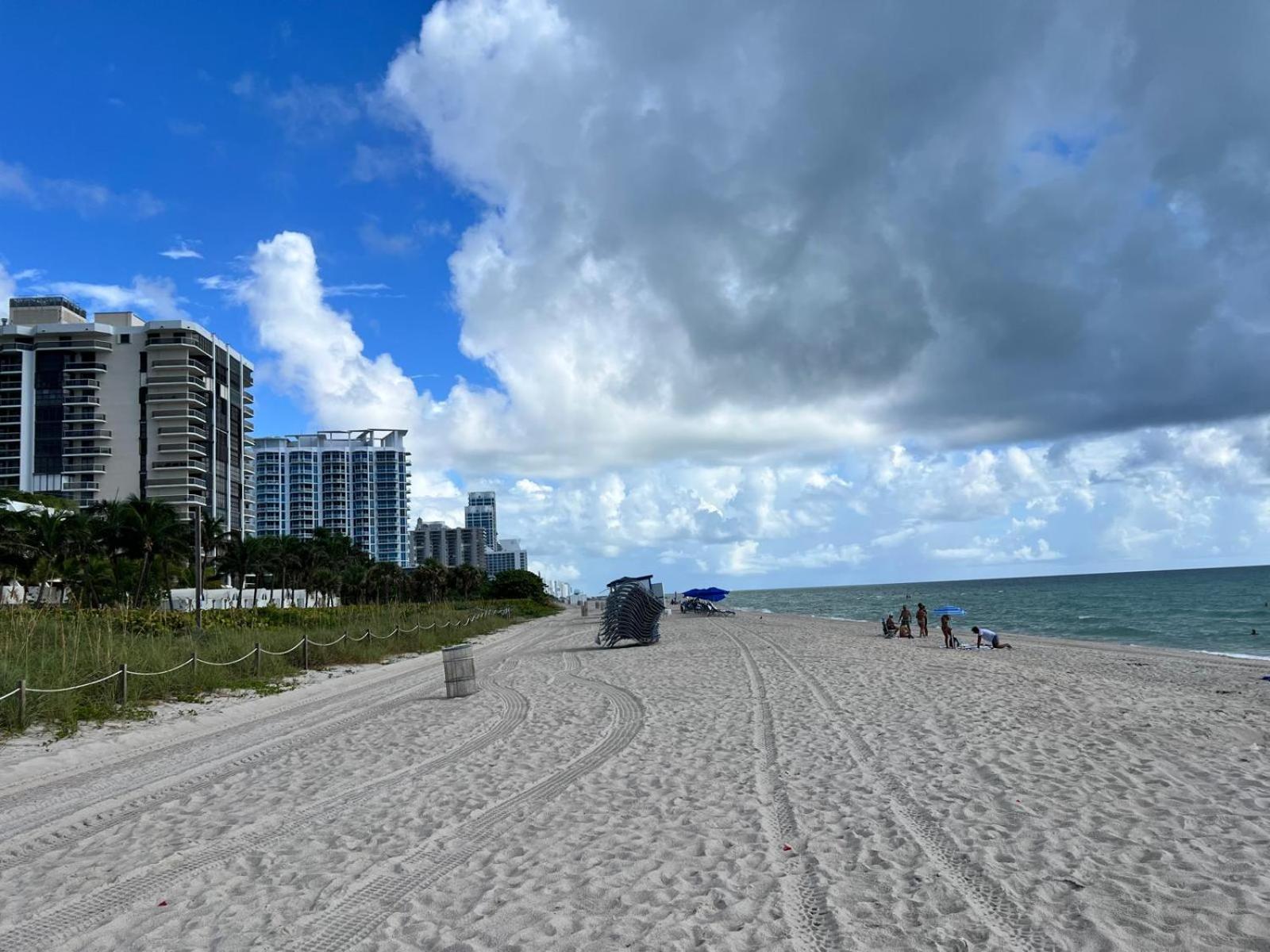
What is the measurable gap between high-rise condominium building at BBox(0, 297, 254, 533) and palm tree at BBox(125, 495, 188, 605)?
42.7 m

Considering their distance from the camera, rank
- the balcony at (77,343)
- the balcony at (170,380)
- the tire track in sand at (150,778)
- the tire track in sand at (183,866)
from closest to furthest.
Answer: the tire track in sand at (183,866)
the tire track in sand at (150,778)
the balcony at (77,343)
the balcony at (170,380)

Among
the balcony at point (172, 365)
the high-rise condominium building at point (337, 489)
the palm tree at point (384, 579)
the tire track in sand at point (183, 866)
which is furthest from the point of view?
the high-rise condominium building at point (337, 489)

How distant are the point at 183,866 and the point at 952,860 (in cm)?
518

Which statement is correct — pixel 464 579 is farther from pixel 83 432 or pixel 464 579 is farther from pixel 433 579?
pixel 83 432

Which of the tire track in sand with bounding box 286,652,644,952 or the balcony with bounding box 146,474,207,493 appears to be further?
the balcony with bounding box 146,474,207,493

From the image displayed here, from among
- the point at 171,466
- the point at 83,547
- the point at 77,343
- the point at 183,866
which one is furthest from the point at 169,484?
the point at 183,866

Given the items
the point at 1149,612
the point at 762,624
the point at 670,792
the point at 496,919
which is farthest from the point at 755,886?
the point at 1149,612

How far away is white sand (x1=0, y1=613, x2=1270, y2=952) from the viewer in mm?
4629

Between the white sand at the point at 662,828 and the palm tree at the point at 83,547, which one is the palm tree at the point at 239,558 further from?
the white sand at the point at 662,828

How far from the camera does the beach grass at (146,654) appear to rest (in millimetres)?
12133

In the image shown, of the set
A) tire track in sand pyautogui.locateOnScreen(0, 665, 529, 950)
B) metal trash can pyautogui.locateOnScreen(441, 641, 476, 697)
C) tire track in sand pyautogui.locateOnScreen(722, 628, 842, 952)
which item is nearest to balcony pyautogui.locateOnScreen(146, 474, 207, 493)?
metal trash can pyautogui.locateOnScreen(441, 641, 476, 697)

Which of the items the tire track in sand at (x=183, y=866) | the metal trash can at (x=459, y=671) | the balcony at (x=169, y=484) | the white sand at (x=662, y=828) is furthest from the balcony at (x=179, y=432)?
the tire track in sand at (x=183, y=866)

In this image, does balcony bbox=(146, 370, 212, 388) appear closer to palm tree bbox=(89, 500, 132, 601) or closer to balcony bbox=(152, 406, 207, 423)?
balcony bbox=(152, 406, 207, 423)

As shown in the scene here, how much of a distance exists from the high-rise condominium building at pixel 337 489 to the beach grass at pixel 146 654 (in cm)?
13840
